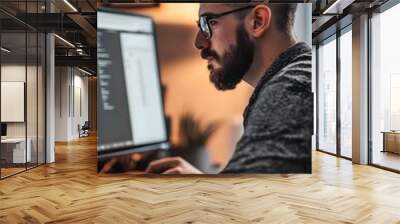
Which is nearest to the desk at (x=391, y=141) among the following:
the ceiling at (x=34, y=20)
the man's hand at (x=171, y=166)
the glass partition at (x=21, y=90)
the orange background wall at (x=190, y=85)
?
the orange background wall at (x=190, y=85)

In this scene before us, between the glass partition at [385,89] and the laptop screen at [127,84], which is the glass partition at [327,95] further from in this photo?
the laptop screen at [127,84]

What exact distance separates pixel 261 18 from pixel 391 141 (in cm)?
397

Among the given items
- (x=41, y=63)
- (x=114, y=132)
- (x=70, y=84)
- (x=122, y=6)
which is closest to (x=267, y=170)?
(x=114, y=132)

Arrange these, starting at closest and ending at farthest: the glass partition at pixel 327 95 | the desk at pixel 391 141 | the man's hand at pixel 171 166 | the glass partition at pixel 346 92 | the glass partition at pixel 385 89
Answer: the man's hand at pixel 171 166, the glass partition at pixel 385 89, the desk at pixel 391 141, the glass partition at pixel 346 92, the glass partition at pixel 327 95

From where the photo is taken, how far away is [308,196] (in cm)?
505

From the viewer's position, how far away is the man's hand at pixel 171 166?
663cm

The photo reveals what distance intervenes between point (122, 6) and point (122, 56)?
893mm

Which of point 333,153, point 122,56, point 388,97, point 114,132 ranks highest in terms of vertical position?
point 122,56

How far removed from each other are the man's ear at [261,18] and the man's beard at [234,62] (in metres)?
0.19

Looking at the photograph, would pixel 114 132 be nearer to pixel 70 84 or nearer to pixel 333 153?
pixel 333 153

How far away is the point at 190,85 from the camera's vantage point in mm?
6625

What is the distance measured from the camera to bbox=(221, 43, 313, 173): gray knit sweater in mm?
6531

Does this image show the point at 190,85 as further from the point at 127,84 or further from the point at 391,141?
the point at 391,141

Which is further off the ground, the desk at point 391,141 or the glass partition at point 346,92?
the glass partition at point 346,92
